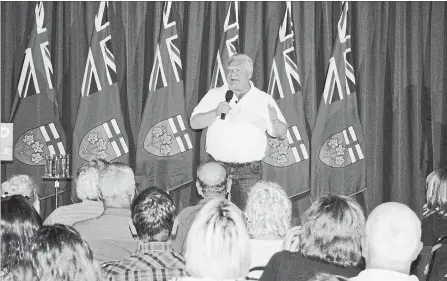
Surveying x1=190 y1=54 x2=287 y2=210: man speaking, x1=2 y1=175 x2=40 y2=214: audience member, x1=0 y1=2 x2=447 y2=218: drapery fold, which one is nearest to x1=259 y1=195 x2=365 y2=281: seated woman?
x1=2 y1=175 x2=40 y2=214: audience member

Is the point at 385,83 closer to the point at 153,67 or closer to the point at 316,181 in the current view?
the point at 316,181

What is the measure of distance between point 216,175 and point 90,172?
29.0 inches

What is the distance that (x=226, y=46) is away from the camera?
7121 mm

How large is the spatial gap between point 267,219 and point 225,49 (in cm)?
397

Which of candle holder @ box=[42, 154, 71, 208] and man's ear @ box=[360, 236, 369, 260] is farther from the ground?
candle holder @ box=[42, 154, 71, 208]

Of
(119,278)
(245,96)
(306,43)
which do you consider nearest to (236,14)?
(306,43)

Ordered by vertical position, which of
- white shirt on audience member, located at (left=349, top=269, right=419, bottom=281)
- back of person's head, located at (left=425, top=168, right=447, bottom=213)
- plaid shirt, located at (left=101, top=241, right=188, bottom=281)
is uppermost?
back of person's head, located at (left=425, top=168, right=447, bottom=213)

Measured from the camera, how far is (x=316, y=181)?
7172 mm

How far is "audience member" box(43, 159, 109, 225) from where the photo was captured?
13.1 feet

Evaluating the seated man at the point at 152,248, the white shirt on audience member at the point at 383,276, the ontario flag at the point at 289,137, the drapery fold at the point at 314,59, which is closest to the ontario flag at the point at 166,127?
the drapery fold at the point at 314,59

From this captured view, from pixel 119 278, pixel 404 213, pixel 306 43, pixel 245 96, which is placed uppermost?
pixel 306 43

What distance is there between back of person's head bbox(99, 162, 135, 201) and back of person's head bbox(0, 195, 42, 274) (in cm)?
90

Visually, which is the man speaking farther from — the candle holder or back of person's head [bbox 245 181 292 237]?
back of person's head [bbox 245 181 292 237]

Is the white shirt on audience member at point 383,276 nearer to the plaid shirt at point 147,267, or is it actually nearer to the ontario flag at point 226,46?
the plaid shirt at point 147,267
